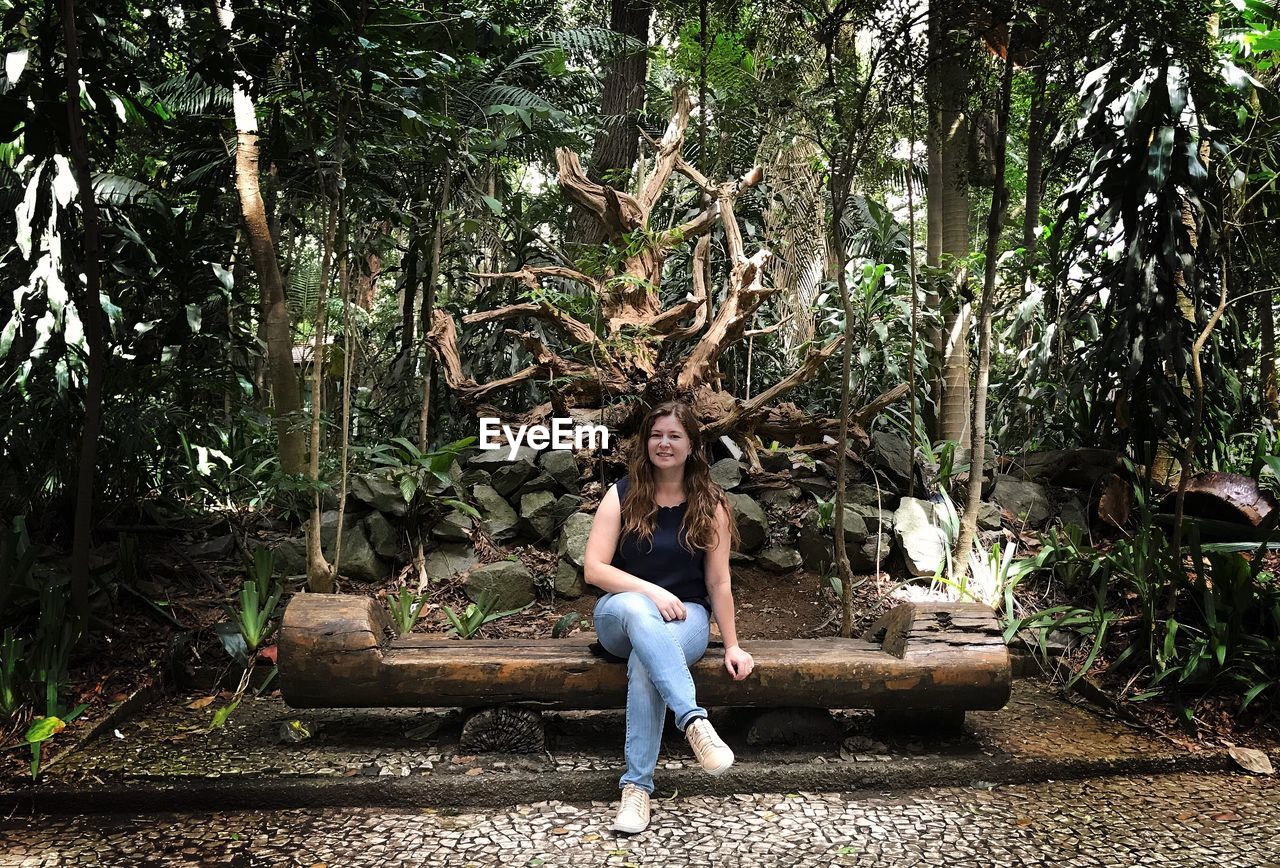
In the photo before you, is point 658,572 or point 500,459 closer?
point 658,572

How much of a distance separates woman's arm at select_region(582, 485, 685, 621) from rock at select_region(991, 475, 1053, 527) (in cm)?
319

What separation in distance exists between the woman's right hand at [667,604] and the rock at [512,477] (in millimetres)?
2397

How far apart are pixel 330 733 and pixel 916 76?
3573mm

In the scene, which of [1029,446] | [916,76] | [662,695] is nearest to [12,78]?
[662,695]

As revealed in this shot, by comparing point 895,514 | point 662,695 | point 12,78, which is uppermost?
point 12,78

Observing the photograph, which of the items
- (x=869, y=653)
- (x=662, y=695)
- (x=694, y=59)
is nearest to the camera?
(x=662, y=695)

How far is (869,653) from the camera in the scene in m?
3.03

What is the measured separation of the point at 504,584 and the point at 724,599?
6.08ft

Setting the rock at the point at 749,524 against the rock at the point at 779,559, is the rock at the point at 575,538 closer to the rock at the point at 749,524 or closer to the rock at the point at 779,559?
the rock at the point at 749,524

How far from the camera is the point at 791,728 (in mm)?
3059

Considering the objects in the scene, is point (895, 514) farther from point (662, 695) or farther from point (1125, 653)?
point (662, 695)

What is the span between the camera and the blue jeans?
258 cm

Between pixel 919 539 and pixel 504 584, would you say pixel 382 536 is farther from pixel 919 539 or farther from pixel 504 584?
pixel 919 539

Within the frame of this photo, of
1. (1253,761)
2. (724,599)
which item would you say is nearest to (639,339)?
(724,599)
